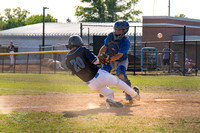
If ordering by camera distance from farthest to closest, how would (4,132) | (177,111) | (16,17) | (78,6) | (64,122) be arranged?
(16,17) → (78,6) → (177,111) → (64,122) → (4,132)

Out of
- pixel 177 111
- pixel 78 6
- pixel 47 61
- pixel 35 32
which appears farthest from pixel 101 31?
pixel 177 111

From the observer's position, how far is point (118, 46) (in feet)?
25.7

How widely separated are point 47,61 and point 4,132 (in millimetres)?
17541

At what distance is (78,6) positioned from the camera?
6197 cm

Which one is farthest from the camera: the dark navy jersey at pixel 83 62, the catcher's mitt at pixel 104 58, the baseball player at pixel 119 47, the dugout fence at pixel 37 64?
the dugout fence at pixel 37 64

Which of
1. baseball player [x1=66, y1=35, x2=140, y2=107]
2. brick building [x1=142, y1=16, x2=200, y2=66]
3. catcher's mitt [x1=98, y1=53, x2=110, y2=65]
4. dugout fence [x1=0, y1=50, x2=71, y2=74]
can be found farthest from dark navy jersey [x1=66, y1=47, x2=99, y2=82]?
brick building [x1=142, y1=16, x2=200, y2=66]

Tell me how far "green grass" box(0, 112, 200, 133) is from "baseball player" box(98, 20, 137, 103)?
6.98ft

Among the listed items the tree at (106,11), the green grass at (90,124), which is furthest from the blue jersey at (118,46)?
the tree at (106,11)

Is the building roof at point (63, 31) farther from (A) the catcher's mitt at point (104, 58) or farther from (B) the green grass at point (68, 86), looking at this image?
(A) the catcher's mitt at point (104, 58)

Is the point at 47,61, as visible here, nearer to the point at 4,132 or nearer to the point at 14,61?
the point at 14,61

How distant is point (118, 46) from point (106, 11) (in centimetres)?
5551

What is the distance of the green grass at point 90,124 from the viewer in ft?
15.5

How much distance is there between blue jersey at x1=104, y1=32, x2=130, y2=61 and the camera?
7.64m

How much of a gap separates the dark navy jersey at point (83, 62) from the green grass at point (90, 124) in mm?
976
